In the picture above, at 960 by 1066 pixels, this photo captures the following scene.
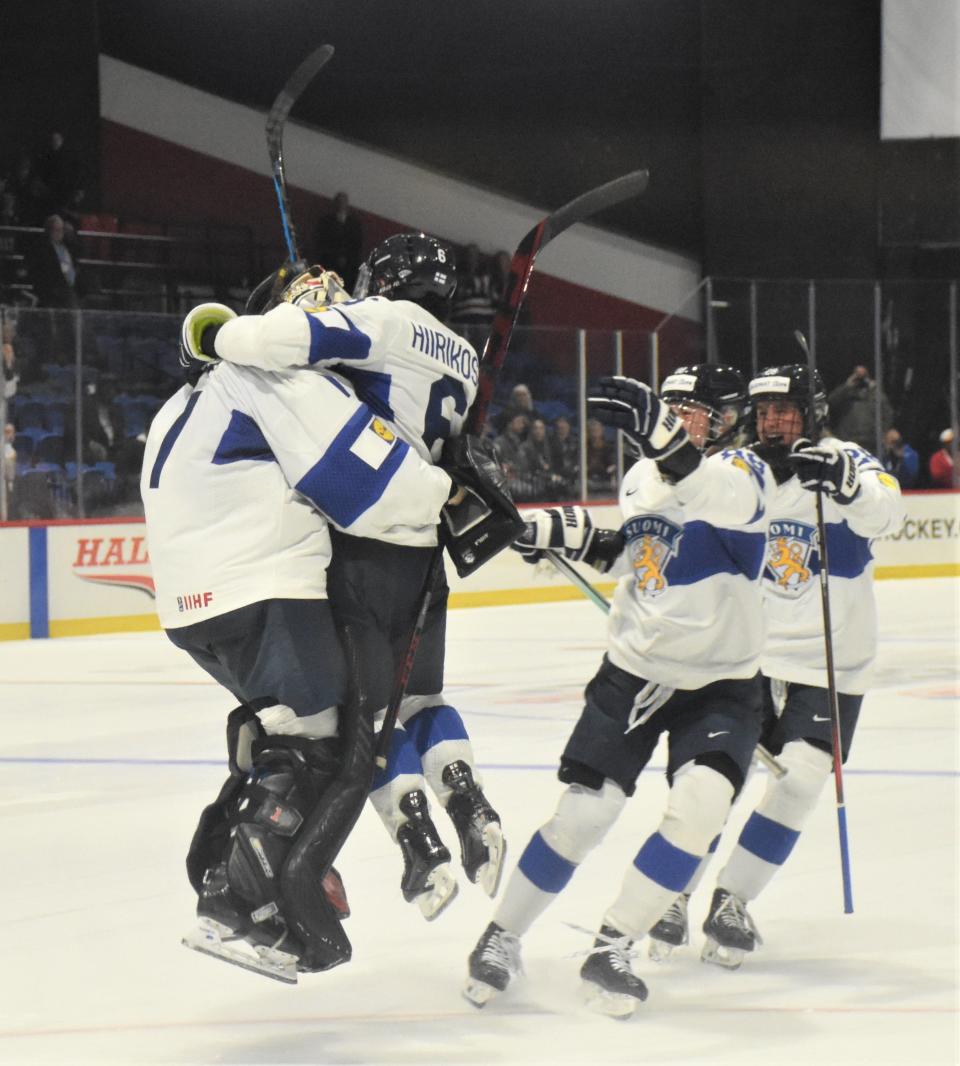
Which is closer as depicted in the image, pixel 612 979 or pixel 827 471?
pixel 612 979

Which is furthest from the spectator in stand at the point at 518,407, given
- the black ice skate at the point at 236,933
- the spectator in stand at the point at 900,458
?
the black ice skate at the point at 236,933

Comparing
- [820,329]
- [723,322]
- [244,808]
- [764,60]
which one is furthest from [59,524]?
[764,60]

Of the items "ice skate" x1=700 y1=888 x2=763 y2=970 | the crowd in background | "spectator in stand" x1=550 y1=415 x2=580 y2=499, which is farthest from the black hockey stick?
"spectator in stand" x1=550 y1=415 x2=580 y2=499

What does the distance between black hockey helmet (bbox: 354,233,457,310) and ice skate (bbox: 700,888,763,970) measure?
1275 millimetres

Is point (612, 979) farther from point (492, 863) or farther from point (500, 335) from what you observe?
point (500, 335)

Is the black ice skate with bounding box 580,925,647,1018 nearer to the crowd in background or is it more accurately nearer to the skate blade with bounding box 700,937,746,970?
the skate blade with bounding box 700,937,746,970

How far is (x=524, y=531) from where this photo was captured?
9.57ft

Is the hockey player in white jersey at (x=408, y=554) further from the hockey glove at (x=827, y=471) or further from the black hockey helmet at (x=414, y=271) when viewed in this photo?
the hockey glove at (x=827, y=471)

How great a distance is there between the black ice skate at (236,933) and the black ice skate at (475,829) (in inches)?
12.4

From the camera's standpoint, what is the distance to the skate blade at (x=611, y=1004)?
2.86 meters

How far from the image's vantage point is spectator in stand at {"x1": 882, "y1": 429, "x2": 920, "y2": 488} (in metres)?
12.2

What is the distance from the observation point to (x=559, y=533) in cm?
311

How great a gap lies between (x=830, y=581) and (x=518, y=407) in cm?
723

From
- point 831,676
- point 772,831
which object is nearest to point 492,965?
point 772,831
